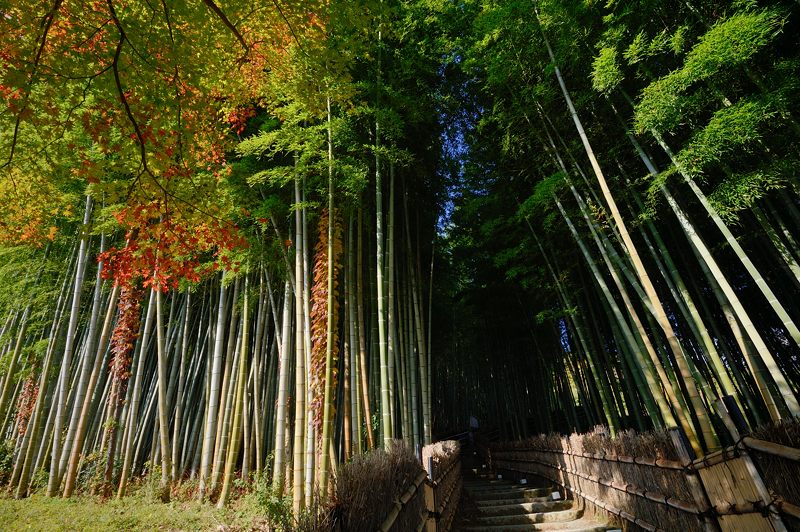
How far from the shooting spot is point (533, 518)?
12.4ft

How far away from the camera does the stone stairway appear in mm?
3546

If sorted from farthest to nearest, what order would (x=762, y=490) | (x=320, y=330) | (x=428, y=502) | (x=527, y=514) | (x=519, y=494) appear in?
(x=519, y=494), (x=527, y=514), (x=320, y=330), (x=428, y=502), (x=762, y=490)

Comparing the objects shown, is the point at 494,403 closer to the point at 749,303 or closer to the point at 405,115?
the point at 749,303

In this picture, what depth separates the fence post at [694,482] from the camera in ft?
6.65

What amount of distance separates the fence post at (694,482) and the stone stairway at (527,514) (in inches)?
55.9

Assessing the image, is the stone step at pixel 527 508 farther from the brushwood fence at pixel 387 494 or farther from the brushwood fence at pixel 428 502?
the brushwood fence at pixel 387 494

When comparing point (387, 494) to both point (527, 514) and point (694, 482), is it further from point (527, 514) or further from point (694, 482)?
point (527, 514)

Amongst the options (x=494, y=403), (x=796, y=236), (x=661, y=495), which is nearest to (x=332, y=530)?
(x=661, y=495)

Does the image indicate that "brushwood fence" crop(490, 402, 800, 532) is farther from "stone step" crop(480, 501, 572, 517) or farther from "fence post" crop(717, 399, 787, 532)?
"stone step" crop(480, 501, 572, 517)

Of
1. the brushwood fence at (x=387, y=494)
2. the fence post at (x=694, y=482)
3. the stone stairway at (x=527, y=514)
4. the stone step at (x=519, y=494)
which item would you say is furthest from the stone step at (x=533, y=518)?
the fence post at (x=694, y=482)

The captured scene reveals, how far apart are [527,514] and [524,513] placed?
101 millimetres

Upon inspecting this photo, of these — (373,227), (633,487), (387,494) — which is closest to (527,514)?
→ (633,487)

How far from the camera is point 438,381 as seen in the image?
10625 millimetres

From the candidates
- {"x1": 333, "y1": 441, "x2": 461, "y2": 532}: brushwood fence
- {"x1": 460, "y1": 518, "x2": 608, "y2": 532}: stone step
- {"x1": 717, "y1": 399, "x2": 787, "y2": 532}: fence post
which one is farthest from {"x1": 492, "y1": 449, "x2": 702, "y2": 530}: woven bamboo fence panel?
{"x1": 333, "y1": 441, "x2": 461, "y2": 532}: brushwood fence
